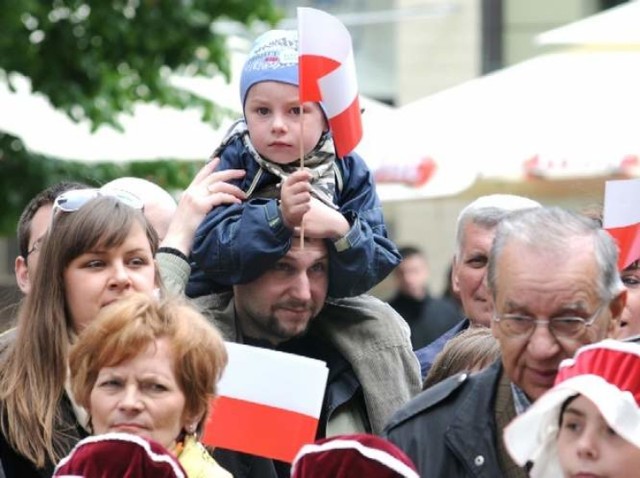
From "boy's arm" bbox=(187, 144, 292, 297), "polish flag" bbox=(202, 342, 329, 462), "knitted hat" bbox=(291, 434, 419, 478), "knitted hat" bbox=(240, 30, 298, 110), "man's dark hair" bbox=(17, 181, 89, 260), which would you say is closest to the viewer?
"knitted hat" bbox=(291, 434, 419, 478)

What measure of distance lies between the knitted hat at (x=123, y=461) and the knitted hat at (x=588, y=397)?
2.26 feet

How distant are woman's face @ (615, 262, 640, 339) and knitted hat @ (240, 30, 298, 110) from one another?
1.12m

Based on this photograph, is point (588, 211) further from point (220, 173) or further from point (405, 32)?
point (405, 32)

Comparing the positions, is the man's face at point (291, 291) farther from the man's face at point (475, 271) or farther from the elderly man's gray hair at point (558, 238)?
the elderly man's gray hair at point (558, 238)

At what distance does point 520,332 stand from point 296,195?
1.13 m

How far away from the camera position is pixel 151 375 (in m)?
4.59

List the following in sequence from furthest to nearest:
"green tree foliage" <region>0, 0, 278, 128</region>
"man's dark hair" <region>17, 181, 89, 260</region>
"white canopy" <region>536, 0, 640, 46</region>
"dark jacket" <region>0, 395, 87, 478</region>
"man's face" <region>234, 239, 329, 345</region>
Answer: "green tree foliage" <region>0, 0, 278, 128</region> → "white canopy" <region>536, 0, 640, 46</region> → "man's dark hair" <region>17, 181, 89, 260</region> → "man's face" <region>234, 239, 329, 345</region> → "dark jacket" <region>0, 395, 87, 478</region>

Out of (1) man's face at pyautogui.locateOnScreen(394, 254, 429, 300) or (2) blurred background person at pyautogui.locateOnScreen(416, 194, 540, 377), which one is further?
(1) man's face at pyautogui.locateOnScreen(394, 254, 429, 300)

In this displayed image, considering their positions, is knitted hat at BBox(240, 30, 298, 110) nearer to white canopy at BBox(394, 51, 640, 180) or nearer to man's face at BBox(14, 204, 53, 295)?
man's face at BBox(14, 204, 53, 295)

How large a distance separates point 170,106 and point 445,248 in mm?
9366

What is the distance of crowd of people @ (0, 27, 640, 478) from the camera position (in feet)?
13.0

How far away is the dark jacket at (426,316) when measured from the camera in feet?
39.7

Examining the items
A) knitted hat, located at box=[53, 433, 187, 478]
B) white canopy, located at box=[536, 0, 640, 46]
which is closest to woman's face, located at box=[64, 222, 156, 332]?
knitted hat, located at box=[53, 433, 187, 478]

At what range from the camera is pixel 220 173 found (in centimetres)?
561
